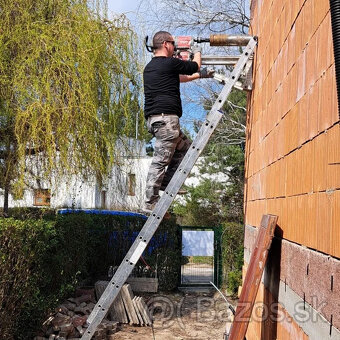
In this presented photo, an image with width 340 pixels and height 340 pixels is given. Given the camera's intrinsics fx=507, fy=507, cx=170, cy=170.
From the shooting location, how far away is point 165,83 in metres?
4.40

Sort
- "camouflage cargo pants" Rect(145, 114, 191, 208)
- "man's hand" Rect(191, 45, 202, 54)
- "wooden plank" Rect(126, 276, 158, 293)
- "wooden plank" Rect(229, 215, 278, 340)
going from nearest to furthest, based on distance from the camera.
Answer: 1. "wooden plank" Rect(229, 215, 278, 340)
2. "camouflage cargo pants" Rect(145, 114, 191, 208)
3. "man's hand" Rect(191, 45, 202, 54)
4. "wooden plank" Rect(126, 276, 158, 293)

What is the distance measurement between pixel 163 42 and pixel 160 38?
5cm

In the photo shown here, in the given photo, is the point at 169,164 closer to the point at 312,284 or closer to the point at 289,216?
the point at 289,216

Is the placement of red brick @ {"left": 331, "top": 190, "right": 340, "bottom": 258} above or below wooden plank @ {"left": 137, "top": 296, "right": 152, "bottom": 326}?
above

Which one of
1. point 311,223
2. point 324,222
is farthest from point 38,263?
point 324,222

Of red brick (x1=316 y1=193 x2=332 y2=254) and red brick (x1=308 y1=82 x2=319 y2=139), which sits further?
red brick (x1=308 y1=82 x2=319 y2=139)

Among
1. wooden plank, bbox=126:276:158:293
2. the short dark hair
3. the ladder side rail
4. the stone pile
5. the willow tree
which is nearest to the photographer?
the ladder side rail

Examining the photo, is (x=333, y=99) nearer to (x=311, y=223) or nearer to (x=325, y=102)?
→ (x=325, y=102)

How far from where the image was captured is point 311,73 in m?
2.00

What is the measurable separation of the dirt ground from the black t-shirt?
4449 millimetres

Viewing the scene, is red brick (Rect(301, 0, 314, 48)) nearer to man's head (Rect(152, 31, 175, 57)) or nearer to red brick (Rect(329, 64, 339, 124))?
red brick (Rect(329, 64, 339, 124))

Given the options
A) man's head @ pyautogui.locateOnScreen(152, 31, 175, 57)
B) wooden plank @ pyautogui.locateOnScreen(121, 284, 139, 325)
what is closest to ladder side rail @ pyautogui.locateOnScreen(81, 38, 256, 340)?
man's head @ pyautogui.locateOnScreen(152, 31, 175, 57)

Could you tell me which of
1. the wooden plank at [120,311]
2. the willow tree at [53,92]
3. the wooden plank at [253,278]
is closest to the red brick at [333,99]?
the wooden plank at [253,278]

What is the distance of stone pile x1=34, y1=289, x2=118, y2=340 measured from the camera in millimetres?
7210
